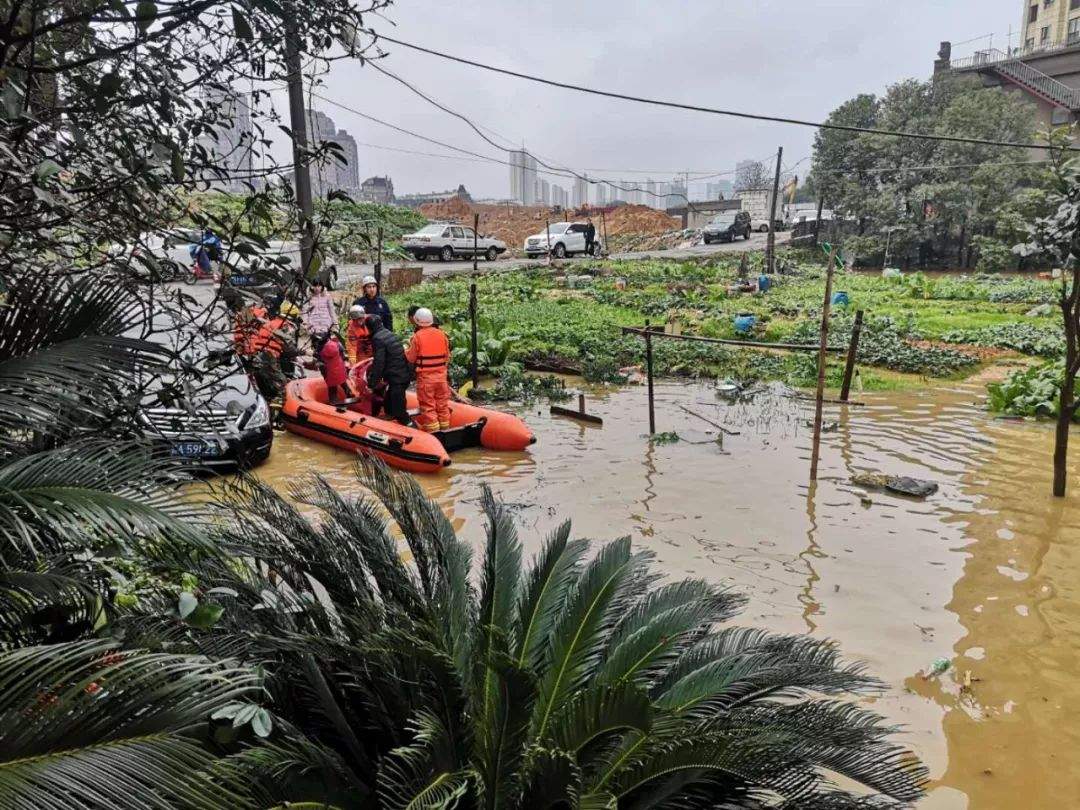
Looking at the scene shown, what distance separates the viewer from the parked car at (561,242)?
114 feet

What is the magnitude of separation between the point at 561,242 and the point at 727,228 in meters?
12.8

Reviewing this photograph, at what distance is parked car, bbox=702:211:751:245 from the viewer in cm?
4306

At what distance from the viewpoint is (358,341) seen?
11914 millimetres

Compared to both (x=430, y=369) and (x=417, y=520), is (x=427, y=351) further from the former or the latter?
(x=417, y=520)

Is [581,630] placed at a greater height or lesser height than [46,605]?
lesser

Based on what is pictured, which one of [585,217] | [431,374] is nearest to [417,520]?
[431,374]

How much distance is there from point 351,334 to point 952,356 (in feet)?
40.9

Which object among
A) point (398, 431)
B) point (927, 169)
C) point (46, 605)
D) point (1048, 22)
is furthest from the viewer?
point (1048, 22)

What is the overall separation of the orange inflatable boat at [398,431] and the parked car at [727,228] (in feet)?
115

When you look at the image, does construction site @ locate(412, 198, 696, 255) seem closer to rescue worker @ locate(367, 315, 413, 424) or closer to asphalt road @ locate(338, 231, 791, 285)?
asphalt road @ locate(338, 231, 791, 285)

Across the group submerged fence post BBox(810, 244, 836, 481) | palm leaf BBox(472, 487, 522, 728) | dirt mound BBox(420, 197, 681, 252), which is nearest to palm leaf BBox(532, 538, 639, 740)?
palm leaf BBox(472, 487, 522, 728)

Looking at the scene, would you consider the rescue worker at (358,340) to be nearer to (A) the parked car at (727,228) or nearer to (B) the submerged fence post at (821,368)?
(B) the submerged fence post at (821,368)

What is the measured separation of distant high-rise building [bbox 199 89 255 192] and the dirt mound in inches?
1736

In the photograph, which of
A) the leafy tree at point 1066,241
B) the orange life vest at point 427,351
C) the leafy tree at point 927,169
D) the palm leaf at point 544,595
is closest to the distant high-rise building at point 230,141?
the palm leaf at point 544,595
